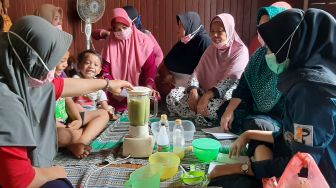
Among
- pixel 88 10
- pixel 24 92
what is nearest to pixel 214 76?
pixel 88 10

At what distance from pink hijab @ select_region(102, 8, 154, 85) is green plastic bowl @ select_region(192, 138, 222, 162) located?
1306 mm

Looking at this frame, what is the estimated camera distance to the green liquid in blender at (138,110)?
5.95 feet

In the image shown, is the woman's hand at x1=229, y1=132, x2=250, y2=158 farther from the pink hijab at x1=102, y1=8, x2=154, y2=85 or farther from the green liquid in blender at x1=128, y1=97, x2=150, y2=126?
the pink hijab at x1=102, y1=8, x2=154, y2=85

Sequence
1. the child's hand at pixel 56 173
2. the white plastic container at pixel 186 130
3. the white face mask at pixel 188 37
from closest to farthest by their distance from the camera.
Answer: the child's hand at pixel 56 173
the white plastic container at pixel 186 130
the white face mask at pixel 188 37

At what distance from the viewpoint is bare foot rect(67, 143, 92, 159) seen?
1.88 metres

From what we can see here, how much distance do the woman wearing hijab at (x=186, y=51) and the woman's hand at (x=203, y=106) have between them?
0.50m

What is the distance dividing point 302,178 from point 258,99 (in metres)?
0.93

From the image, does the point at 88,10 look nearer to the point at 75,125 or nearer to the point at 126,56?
the point at 126,56

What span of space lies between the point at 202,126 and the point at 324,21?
1386 mm

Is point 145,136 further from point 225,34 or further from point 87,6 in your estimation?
point 87,6

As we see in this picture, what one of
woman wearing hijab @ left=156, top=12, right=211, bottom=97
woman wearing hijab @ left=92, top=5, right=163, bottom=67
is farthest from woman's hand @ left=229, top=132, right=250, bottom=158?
woman wearing hijab @ left=92, top=5, right=163, bottom=67

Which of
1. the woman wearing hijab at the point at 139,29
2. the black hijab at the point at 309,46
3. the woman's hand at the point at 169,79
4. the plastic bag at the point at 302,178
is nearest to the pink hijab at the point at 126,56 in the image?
the woman wearing hijab at the point at 139,29

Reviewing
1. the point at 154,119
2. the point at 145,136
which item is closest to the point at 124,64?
the point at 154,119

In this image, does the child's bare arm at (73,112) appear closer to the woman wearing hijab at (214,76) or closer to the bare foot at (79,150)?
the bare foot at (79,150)
